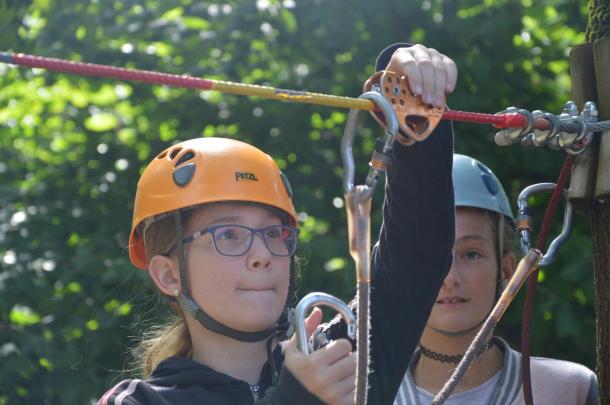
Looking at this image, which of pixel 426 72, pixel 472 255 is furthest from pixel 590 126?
pixel 472 255

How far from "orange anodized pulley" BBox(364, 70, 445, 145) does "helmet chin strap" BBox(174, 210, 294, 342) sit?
32.6 inches

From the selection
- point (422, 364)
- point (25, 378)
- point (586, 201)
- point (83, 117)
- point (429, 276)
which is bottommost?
point (25, 378)

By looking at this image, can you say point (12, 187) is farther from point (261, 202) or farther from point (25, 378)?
point (261, 202)

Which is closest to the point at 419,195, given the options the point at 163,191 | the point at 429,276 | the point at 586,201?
the point at 429,276

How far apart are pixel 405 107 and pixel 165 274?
1114 mm

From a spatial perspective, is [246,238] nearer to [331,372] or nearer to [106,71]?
[331,372]

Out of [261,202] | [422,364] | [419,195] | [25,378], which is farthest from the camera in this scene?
[25,378]

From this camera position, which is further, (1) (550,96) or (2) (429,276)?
(1) (550,96)

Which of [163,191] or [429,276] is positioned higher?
[163,191]

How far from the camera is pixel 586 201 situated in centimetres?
268

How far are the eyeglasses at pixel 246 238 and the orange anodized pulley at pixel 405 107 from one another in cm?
69

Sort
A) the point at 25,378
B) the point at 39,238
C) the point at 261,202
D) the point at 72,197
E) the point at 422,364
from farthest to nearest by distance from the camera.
A: 1. the point at 72,197
2. the point at 39,238
3. the point at 25,378
4. the point at 422,364
5. the point at 261,202

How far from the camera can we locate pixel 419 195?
2.53 metres

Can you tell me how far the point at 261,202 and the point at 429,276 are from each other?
532 mm
